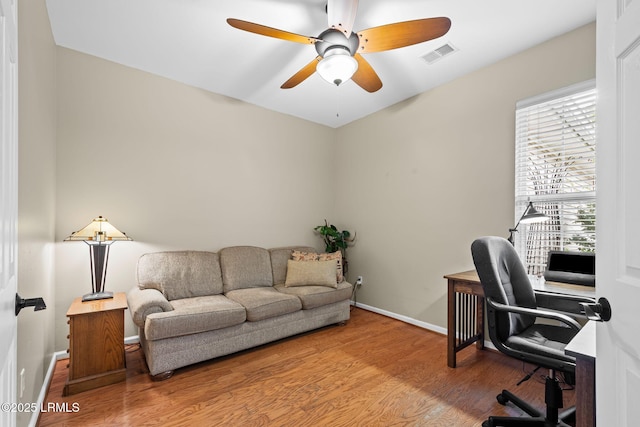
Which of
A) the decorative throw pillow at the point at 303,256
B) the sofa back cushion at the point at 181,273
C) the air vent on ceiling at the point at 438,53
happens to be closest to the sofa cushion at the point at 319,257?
the decorative throw pillow at the point at 303,256

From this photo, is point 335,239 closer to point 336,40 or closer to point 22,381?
point 336,40

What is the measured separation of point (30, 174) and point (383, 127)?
3.48m

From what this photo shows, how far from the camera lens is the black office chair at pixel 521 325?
61.3 inches

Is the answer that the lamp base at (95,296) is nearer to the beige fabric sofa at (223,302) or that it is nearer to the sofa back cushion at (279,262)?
the beige fabric sofa at (223,302)

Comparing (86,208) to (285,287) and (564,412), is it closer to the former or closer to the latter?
(285,287)

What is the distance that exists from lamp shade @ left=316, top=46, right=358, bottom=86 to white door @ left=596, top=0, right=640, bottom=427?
133 centimetres

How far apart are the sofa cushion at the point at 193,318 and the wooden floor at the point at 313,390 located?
0.35 meters

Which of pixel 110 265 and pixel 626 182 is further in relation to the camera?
pixel 110 265

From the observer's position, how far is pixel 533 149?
2607 mm

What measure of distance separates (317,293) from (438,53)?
262 cm

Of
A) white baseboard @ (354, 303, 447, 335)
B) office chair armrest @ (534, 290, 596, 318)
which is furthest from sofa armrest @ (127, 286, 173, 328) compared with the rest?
office chair armrest @ (534, 290, 596, 318)

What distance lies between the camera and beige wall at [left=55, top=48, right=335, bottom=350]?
8.75 feet

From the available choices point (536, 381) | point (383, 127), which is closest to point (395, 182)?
point (383, 127)

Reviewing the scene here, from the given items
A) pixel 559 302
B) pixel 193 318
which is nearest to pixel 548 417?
pixel 559 302
